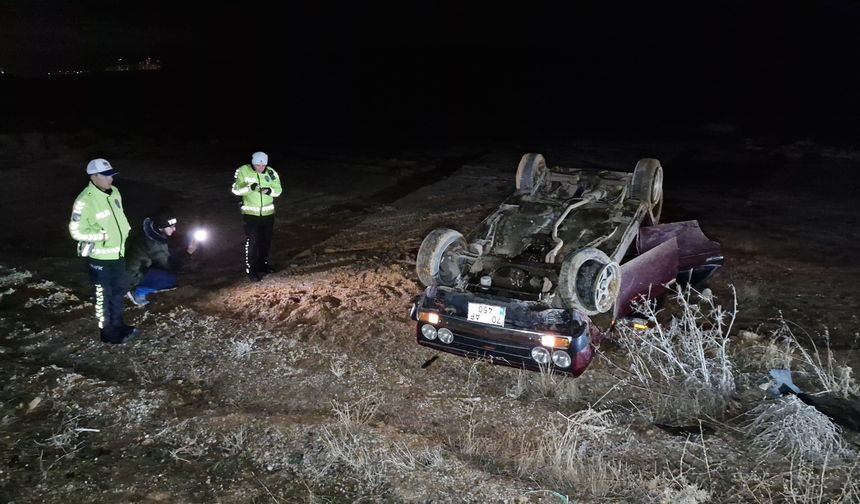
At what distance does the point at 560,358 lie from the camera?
530 cm

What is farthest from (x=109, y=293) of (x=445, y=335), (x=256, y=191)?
(x=445, y=335)

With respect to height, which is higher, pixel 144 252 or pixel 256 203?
pixel 256 203

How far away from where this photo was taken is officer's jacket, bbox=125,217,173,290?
7.63 meters

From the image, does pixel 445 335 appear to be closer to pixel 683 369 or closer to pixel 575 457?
pixel 575 457

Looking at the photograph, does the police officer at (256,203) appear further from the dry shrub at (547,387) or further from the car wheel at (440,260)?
the dry shrub at (547,387)

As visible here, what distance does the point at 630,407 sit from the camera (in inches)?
211

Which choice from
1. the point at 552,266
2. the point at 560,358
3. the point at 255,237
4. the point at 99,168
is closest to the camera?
the point at 560,358

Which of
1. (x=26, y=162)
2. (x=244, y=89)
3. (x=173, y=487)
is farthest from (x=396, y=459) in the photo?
(x=244, y=89)

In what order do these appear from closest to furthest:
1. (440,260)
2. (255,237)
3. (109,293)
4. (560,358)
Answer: (560,358) < (440,260) < (109,293) < (255,237)

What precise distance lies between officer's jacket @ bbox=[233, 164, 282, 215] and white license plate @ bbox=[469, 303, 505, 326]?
12.6 ft

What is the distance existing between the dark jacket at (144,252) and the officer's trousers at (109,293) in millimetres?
1151

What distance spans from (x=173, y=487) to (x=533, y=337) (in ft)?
9.17

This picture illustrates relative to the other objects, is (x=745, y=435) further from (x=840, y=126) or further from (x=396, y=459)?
(x=840, y=126)

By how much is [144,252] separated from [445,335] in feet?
13.1
